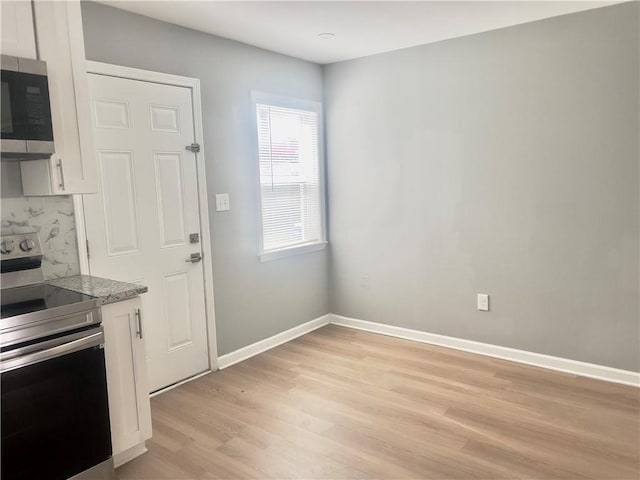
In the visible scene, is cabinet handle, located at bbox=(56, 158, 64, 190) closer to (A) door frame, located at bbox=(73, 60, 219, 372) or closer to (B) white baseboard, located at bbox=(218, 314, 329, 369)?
(A) door frame, located at bbox=(73, 60, 219, 372)

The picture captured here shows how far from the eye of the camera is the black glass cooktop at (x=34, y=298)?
6.35 ft

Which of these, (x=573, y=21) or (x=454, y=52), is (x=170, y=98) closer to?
(x=454, y=52)

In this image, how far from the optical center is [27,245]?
2375 millimetres

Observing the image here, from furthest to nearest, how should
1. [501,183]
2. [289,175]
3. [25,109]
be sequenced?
[289,175] → [501,183] → [25,109]

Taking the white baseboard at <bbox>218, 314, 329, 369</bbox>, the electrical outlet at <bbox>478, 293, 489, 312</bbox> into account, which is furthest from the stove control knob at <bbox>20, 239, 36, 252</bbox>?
the electrical outlet at <bbox>478, 293, 489, 312</bbox>

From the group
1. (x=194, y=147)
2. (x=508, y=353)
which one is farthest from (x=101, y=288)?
(x=508, y=353)

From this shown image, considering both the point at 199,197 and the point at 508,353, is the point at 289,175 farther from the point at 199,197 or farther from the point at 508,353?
the point at 508,353

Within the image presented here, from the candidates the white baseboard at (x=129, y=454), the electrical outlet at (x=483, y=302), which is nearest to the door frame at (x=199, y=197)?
the white baseboard at (x=129, y=454)

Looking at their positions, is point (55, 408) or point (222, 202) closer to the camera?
point (55, 408)

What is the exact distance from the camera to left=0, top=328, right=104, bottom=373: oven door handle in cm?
183

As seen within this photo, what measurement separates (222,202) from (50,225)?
1.25 m

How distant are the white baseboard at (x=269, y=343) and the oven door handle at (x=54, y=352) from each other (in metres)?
1.58

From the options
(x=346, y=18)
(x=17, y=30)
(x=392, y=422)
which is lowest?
(x=392, y=422)

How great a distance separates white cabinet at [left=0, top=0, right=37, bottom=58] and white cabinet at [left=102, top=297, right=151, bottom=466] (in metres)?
1.18
